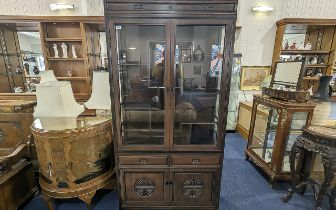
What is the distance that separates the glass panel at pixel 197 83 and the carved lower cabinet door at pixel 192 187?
354mm

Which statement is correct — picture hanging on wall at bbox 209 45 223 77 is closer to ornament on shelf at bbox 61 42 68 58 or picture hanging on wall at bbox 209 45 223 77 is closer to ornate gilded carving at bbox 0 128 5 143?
ornate gilded carving at bbox 0 128 5 143

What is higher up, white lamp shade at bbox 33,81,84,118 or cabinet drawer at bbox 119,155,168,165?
white lamp shade at bbox 33,81,84,118

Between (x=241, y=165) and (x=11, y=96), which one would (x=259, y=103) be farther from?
(x=11, y=96)

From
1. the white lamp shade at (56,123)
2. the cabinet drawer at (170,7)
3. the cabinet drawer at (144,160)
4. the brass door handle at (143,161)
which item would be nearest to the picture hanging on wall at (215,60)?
the cabinet drawer at (170,7)

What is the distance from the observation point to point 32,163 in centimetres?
227

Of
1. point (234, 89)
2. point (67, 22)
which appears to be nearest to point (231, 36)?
point (234, 89)

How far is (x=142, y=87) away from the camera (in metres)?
1.94

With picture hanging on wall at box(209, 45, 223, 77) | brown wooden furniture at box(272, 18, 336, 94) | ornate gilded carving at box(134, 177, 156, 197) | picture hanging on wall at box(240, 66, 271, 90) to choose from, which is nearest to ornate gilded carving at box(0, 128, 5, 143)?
ornate gilded carving at box(134, 177, 156, 197)

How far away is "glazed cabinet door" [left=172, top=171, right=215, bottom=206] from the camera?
6.19 feet

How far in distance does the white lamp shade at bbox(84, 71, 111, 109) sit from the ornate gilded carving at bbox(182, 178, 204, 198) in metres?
1.18

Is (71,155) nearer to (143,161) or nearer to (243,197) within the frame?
(143,161)

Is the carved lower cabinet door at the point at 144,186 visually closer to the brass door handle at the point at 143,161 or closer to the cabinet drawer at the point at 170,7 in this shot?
the brass door handle at the point at 143,161

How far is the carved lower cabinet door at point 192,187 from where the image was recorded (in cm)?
189

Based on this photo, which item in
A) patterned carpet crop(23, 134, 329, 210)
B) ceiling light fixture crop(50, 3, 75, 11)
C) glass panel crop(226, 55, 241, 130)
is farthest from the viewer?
glass panel crop(226, 55, 241, 130)
